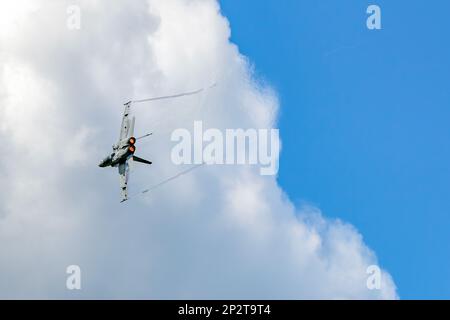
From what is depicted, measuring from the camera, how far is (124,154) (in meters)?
125

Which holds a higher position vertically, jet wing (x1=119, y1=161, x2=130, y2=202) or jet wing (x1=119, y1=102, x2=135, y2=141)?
jet wing (x1=119, y1=102, x2=135, y2=141)

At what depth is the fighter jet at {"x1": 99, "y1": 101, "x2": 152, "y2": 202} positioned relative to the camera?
408ft

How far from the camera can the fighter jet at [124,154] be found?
408 feet

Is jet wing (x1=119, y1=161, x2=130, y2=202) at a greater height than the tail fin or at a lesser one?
lesser

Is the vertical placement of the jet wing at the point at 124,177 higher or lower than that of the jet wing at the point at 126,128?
lower
